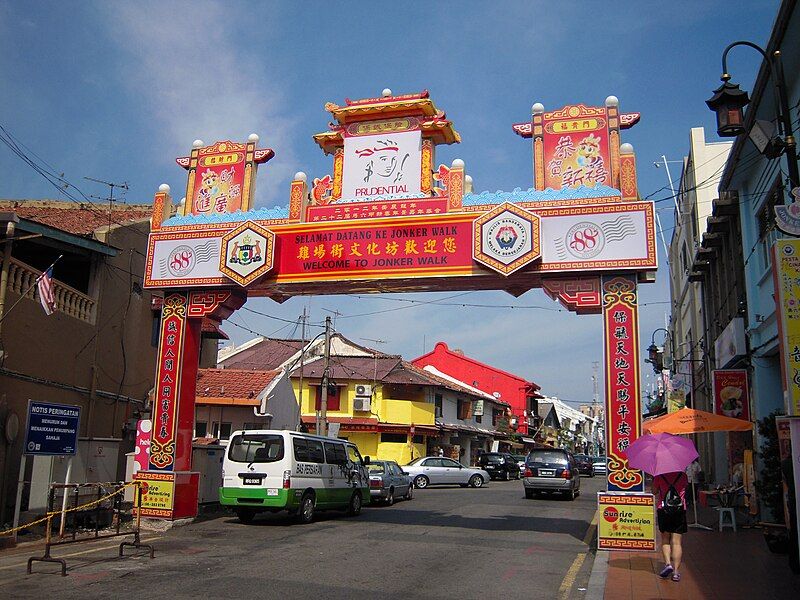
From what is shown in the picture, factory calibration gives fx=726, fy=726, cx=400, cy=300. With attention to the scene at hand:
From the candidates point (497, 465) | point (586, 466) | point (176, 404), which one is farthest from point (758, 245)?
point (586, 466)

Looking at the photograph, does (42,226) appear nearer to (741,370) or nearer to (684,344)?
(741,370)

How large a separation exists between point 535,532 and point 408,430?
25.9 metres

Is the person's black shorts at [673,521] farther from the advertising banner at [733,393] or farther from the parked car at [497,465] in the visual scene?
the parked car at [497,465]

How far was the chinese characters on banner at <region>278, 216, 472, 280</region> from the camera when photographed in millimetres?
14648

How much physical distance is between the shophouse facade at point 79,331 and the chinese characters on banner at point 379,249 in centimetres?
516

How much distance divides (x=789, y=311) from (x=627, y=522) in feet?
19.1

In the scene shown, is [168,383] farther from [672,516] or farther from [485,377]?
[485,377]

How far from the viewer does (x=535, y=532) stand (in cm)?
1520

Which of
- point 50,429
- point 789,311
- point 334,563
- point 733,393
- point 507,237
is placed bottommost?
point 334,563

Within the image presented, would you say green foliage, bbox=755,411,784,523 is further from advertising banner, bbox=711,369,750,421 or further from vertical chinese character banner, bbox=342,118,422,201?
vertical chinese character banner, bbox=342,118,422,201

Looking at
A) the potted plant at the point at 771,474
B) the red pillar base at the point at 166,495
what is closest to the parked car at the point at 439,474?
the red pillar base at the point at 166,495

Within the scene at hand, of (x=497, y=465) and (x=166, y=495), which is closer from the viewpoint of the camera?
(x=166, y=495)

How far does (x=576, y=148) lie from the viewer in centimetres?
1423

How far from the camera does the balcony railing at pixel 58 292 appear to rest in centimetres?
1427
